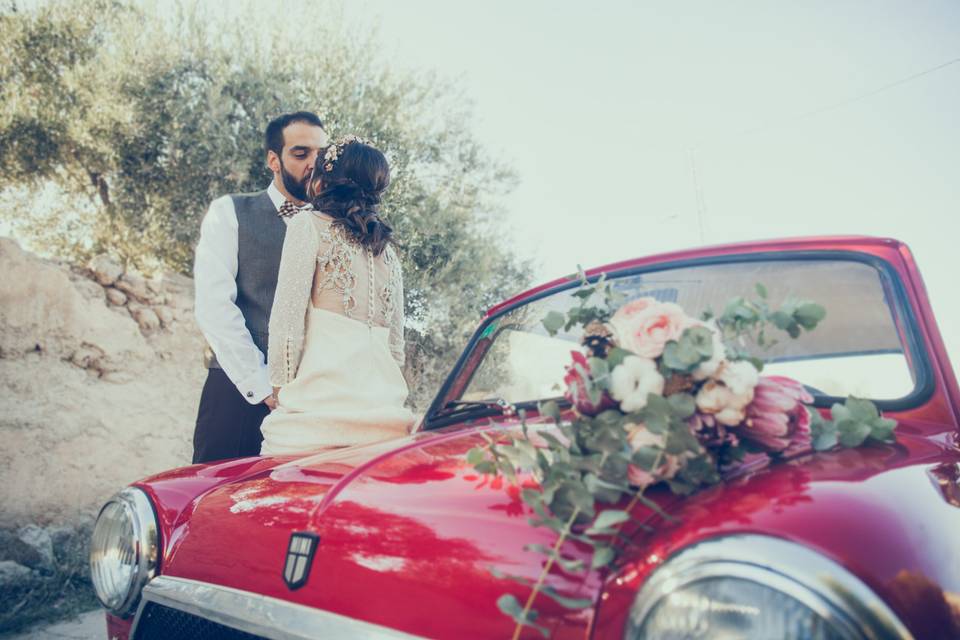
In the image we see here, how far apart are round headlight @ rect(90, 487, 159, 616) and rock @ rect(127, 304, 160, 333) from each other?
5.11 meters

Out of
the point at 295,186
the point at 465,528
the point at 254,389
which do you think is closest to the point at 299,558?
the point at 465,528

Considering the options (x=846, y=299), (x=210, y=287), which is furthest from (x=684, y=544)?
(x=210, y=287)

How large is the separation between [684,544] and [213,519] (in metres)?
1.13

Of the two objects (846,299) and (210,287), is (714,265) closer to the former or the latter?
(846,299)

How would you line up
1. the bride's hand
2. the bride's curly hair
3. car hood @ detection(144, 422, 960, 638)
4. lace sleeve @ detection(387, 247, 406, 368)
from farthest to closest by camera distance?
the bride's hand < lace sleeve @ detection(387, 247, 406, 368) < the bride's curly hair < car hood @ detection(144, 422, 960, 638)

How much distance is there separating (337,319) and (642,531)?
5.38 feet

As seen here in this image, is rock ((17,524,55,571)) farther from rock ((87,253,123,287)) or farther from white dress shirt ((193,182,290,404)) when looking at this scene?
rock ((87,253,123,287))

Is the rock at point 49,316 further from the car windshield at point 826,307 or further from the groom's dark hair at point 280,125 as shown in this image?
the car windshield at point 826,307

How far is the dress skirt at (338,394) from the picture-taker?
227 centimetres

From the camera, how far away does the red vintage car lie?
2.95 feet

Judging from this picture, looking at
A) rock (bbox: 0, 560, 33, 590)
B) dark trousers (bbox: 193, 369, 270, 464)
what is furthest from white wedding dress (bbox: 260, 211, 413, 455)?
rock (bbox: 0, 560, 33, 590)

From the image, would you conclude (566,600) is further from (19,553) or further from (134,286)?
(134,286)

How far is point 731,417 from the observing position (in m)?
1.18

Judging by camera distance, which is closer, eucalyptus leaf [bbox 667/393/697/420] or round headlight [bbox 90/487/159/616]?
eucalyptus leaf [bbox 667/393/697/420]
